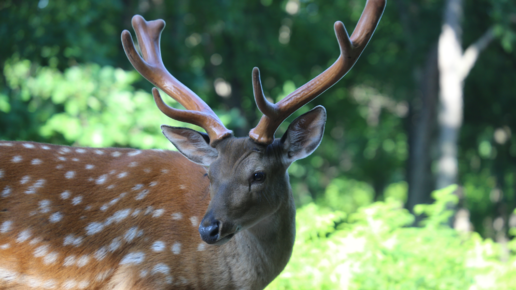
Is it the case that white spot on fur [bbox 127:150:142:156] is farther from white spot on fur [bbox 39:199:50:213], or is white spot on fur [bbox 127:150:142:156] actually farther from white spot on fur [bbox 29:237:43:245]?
white spot on fur [bbox 29:237:43:245]

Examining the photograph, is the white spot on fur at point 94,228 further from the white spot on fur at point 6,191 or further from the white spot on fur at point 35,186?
the white spot on fur at point 6,191

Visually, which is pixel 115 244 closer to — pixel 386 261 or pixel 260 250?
pixel 260 250

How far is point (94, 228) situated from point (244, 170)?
3.39 feet

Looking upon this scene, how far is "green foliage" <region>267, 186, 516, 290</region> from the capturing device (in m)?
3.90

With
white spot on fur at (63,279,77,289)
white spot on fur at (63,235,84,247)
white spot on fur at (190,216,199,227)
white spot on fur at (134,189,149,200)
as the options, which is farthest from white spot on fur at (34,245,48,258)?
white spot on fur at (190,216,199,227)

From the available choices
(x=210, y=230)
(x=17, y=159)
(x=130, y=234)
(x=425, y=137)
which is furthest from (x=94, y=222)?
(x=425, y=137)

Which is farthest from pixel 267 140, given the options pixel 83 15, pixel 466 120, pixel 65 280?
pixel 466 120

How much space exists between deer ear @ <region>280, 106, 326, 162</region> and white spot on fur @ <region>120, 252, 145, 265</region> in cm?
106

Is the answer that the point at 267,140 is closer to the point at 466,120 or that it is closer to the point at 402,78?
the point at 402,78

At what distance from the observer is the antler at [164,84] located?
9.92 ft

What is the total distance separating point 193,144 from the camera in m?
3.21

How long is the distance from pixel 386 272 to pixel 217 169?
1917mm

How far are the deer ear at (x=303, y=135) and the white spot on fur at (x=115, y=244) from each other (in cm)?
115

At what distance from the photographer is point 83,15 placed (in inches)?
324
